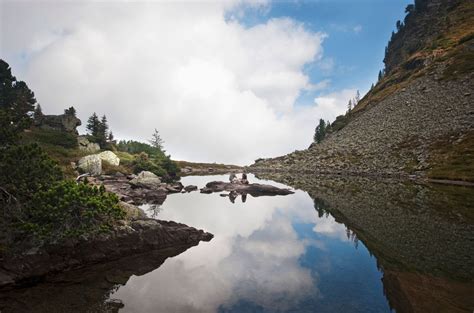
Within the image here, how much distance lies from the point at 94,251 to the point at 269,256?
43.7 feet

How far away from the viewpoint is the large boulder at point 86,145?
81.5m

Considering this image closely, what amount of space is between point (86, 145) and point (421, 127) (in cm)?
10851

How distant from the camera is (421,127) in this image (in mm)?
99125

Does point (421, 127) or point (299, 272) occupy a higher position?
point (421, 127)

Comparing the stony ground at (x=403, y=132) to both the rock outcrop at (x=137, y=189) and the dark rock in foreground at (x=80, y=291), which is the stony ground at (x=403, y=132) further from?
the dark rock in foreground at (x=80, y=291)

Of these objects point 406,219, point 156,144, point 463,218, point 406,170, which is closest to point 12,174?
point 406,219

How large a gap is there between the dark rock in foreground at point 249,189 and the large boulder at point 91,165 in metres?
27.2

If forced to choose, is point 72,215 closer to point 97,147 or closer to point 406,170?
point 97,147

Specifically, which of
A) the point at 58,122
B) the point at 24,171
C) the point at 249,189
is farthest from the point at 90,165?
the point at 24,171

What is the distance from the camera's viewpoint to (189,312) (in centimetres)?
1455

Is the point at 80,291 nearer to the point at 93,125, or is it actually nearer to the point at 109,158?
the point at 109,158

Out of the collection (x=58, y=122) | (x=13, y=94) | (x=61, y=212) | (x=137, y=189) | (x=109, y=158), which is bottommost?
(x=137, y=189)

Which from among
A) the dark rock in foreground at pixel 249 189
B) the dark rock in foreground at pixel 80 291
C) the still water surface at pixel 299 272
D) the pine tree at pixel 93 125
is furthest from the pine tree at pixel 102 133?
the dark rock in foreground at pixel 80 291

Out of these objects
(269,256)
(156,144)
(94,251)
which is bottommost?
(269,256)
